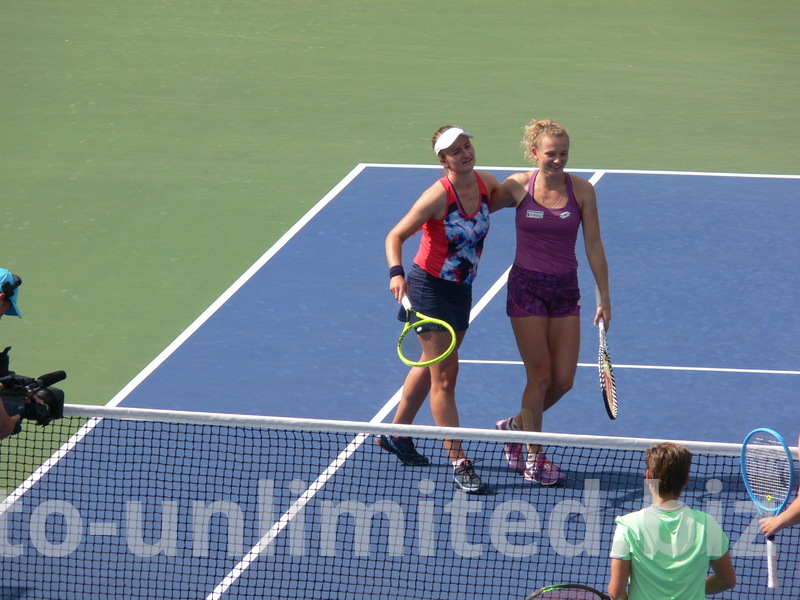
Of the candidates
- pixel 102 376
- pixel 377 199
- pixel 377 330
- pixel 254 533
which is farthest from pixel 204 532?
pixel 377 199

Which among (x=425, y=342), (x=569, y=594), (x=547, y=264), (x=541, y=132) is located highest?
(x=541, y=132)

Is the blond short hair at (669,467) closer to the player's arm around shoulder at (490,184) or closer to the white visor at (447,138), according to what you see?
the white visor at (447,138)

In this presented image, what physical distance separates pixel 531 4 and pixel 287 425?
1744 cm

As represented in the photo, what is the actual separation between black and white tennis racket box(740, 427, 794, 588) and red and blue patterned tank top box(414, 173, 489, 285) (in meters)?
2.40

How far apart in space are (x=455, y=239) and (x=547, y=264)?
0.57 m

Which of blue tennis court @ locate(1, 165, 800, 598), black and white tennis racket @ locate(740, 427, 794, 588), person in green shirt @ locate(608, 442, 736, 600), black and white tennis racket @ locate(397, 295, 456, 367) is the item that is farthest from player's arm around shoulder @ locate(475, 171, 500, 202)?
person in green shirt @ locate(608, 442, 736, 600)

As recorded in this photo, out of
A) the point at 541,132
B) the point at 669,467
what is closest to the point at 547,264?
the point at 541,132

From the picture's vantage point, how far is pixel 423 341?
6992mm

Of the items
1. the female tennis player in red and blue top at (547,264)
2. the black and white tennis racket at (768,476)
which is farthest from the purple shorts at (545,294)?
the black and white tennis racket at (768,476)

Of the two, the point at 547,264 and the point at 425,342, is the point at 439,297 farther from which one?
the point at 547,264

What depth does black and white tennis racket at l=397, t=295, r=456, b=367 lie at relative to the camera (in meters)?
6.76

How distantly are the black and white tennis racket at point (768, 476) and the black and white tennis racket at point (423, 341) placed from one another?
6.19 ft

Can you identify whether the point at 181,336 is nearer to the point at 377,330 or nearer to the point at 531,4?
the point at 377,330

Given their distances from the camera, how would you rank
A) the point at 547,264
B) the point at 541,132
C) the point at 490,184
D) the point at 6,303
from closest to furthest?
the point at 6,303 < the point at 541,132 < the point at 547,264 < the point at 490,184
